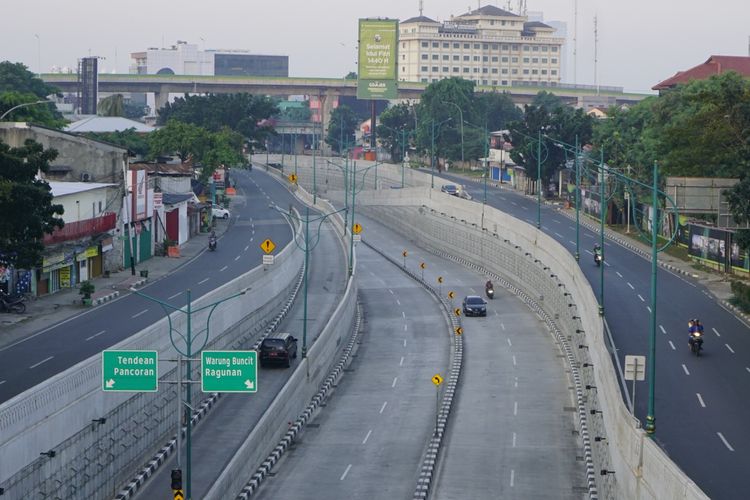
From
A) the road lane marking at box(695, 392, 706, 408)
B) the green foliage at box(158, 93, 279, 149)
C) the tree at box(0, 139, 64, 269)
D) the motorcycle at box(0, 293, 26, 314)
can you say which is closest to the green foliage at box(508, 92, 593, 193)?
the green foliage at box(158, 93, 279, 149)

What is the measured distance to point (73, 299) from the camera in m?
77.3

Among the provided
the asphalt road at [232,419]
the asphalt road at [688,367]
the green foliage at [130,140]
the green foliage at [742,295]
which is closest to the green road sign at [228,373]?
the asphalt road at [232,419]

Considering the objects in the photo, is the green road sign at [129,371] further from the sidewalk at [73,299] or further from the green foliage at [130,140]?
the green foliage at [130,140]

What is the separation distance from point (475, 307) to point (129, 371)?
48.0 metres

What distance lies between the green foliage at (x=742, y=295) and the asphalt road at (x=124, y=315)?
3243 cm

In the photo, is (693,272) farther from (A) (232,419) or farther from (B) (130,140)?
(B) (130,140)

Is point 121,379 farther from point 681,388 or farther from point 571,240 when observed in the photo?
point 571,240

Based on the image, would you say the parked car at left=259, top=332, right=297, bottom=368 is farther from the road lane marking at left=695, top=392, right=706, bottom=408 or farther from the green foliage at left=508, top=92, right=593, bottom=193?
the green foliage at left=508, top=92, right=593, bottom=193

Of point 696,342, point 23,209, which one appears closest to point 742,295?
point 696,342

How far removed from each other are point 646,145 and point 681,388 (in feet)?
181

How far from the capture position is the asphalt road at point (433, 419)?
1949 inches

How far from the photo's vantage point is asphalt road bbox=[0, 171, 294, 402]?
2188 inches

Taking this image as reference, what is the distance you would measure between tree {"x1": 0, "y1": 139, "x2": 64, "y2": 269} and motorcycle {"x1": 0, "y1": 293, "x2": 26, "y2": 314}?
979 centimetres

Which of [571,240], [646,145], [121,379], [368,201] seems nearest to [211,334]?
[121,379]
